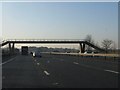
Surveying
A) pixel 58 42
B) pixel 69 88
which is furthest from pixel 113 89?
pixel 58 42

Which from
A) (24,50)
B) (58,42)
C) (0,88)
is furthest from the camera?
(58,42)

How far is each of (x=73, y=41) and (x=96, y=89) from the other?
114m

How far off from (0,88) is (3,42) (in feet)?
386

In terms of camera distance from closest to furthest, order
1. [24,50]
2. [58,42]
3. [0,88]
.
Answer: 1. [0,88]
2. [24,50]
3. [58,42]

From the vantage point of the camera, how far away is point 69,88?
506 inches

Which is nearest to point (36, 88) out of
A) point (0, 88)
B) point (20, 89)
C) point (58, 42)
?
point (20, 89)

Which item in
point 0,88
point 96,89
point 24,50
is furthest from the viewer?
point 24,50

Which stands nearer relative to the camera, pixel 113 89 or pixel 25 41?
pixel 113 89

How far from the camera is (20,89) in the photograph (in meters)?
12.5

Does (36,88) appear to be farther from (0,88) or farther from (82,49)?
(82,49)

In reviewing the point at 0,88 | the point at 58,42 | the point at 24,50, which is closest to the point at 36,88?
the point at 0,88

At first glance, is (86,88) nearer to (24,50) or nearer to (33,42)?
(24,50)

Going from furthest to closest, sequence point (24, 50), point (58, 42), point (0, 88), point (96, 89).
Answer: point (58, 42)
point (24, 50)
point (0, 88)
point (96, 89)

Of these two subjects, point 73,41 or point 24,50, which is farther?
point 73,41
